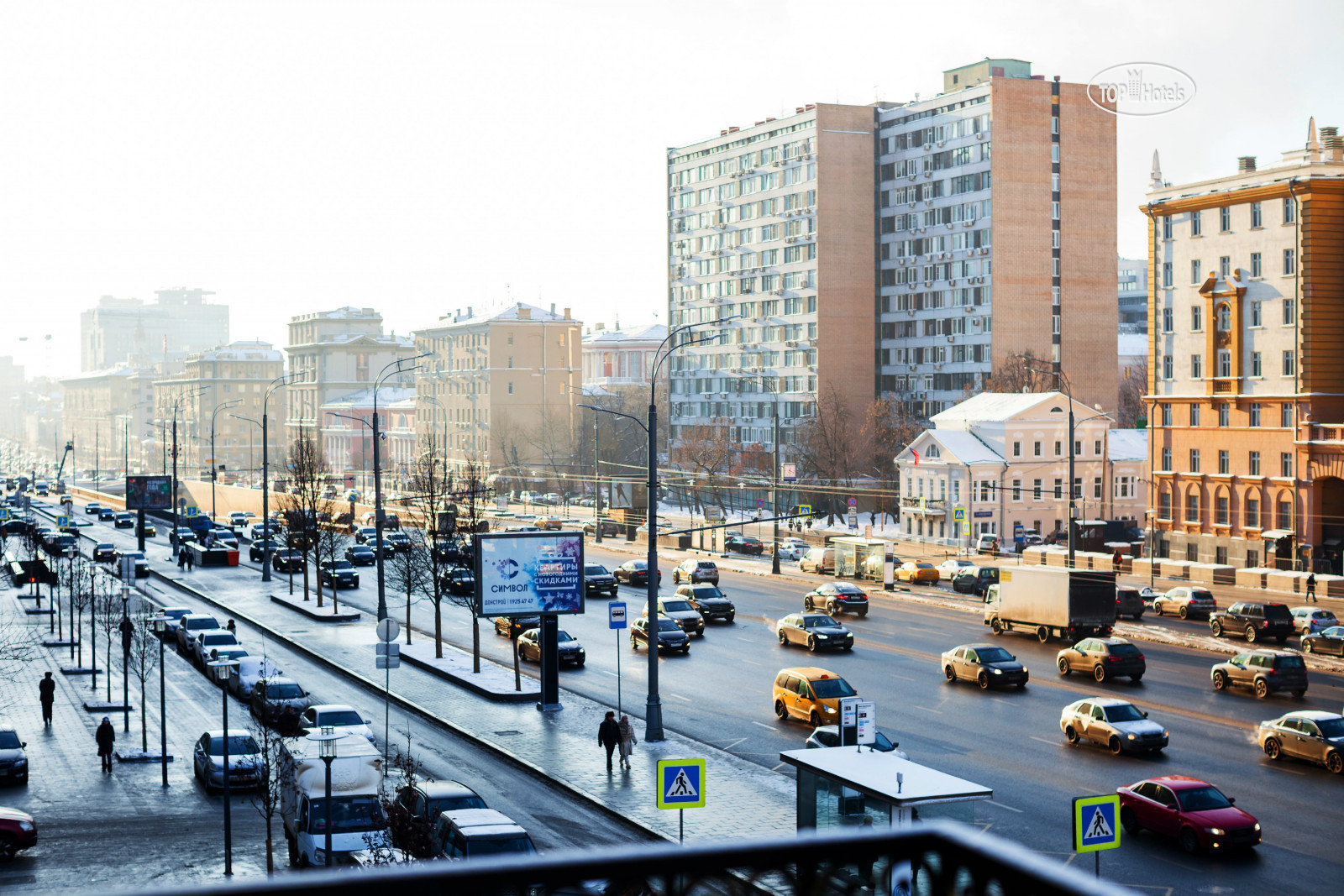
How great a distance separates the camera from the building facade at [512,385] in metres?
156

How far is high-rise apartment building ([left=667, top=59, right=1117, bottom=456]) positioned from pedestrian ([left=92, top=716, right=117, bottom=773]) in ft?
302

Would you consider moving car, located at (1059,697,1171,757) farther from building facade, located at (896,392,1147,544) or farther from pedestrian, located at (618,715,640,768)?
building facade, located at (896,392,1147,544)

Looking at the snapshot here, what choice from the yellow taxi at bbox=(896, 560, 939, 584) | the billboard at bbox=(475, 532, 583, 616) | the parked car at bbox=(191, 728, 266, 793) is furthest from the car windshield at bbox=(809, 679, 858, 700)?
the yellow taxi at bbox=(896, 560, 939, 584)

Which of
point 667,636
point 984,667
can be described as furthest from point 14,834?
point 984,667

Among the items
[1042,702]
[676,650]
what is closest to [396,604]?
[676,650]

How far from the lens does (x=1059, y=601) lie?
46.6 m

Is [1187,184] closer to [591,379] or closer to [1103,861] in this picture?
[1103,861]

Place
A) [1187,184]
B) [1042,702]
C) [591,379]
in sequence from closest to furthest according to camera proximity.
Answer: [1042,702] → [1187,184] → [591,379]

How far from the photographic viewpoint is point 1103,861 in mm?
23328

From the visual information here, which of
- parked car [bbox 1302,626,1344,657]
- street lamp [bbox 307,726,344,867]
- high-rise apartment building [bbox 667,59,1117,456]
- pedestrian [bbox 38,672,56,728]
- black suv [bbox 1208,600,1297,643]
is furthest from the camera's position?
high-rise apartment building [bbox 667,59,1117,456]

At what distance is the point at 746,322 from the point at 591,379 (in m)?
46.9

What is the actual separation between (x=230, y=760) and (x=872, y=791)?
55.0 ft

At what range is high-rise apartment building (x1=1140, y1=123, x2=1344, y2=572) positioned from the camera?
74875 millimetres

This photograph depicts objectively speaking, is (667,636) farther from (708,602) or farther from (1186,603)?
(1186,603)
